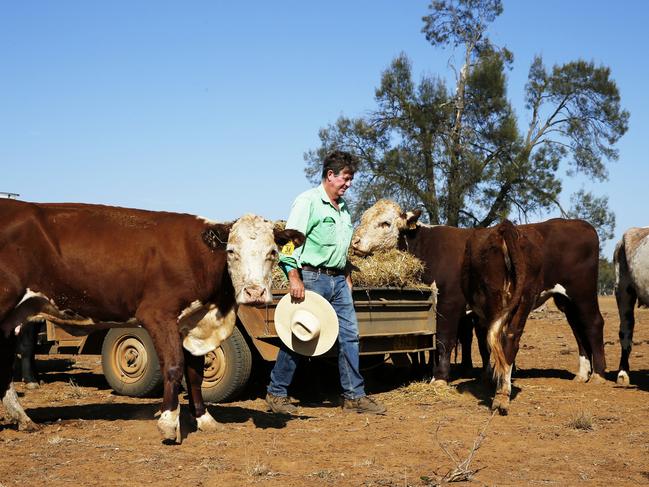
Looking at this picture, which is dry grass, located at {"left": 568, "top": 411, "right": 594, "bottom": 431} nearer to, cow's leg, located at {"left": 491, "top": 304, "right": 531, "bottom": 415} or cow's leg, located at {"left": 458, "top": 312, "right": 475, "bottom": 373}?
cow's leg, located at {"left": 491, "top": 304, "right": 531, "bottom": 415}

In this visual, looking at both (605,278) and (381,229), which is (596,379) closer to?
(381,229)

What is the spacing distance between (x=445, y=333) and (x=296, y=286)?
306 centimetres

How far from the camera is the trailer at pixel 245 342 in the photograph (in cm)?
840

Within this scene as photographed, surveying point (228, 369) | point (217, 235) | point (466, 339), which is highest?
point (217, 235)

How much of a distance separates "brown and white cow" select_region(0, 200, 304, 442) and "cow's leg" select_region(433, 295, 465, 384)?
11.3ft

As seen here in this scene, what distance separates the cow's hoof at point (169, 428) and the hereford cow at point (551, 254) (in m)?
4.46

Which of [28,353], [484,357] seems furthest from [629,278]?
[28,353]

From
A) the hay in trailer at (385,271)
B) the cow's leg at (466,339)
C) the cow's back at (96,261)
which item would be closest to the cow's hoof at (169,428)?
the cow's back at (96,261)

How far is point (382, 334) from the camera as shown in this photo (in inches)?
355

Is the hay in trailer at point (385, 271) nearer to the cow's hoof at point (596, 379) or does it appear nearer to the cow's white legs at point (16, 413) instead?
the cow's hoof at point (596, 379)

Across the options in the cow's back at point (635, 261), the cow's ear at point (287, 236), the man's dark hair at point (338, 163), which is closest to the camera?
→ the cow's ear at point (287, 236)

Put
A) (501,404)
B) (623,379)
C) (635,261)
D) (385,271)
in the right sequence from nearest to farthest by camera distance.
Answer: (501,404) < (385,271) < (635,261) < (623,379)

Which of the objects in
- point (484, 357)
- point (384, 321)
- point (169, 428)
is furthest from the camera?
point (484, 357)

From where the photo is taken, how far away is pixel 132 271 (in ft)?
22.6
